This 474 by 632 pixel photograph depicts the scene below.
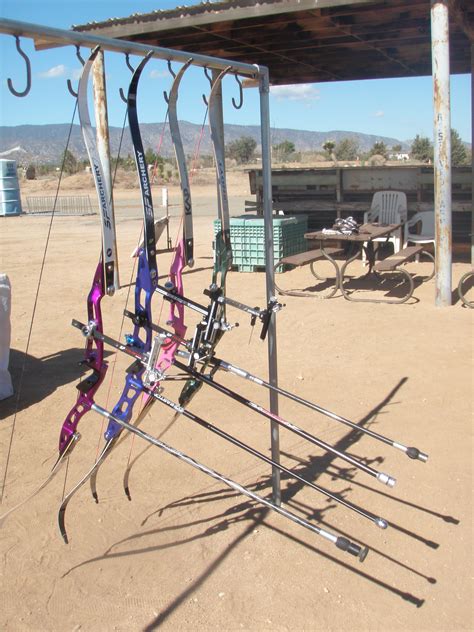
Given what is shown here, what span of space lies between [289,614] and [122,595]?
0.78 m

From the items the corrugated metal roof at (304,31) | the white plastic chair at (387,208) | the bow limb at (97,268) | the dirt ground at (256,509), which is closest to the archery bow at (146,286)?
the bow limb at (97,268)

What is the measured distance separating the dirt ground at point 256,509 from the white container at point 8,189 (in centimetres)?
2005

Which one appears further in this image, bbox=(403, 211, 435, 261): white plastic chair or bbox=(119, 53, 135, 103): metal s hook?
bbox=(403, 211, 435, 261): white plastic chair

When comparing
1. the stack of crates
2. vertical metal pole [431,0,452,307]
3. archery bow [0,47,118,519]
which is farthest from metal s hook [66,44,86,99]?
the stack of crates

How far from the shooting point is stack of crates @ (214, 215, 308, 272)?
11.7 meters

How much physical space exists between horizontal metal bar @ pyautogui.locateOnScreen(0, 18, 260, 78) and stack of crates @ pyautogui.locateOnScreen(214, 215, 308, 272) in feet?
26.4

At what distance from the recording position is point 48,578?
3.46 m

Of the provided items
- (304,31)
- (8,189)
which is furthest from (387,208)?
(8,189)

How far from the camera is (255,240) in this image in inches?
464

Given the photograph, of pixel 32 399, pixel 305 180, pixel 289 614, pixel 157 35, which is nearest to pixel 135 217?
pixel 305 180

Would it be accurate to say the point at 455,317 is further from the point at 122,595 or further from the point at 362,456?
the point at 122,595

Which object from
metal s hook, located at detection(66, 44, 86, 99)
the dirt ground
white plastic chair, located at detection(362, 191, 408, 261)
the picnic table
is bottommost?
the dirt ground

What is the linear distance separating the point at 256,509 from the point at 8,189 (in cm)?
2399

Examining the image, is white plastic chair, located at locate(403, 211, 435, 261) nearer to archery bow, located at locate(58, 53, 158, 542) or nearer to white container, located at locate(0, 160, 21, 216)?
archery bow, located at locate(58, 53, 158, 542)
